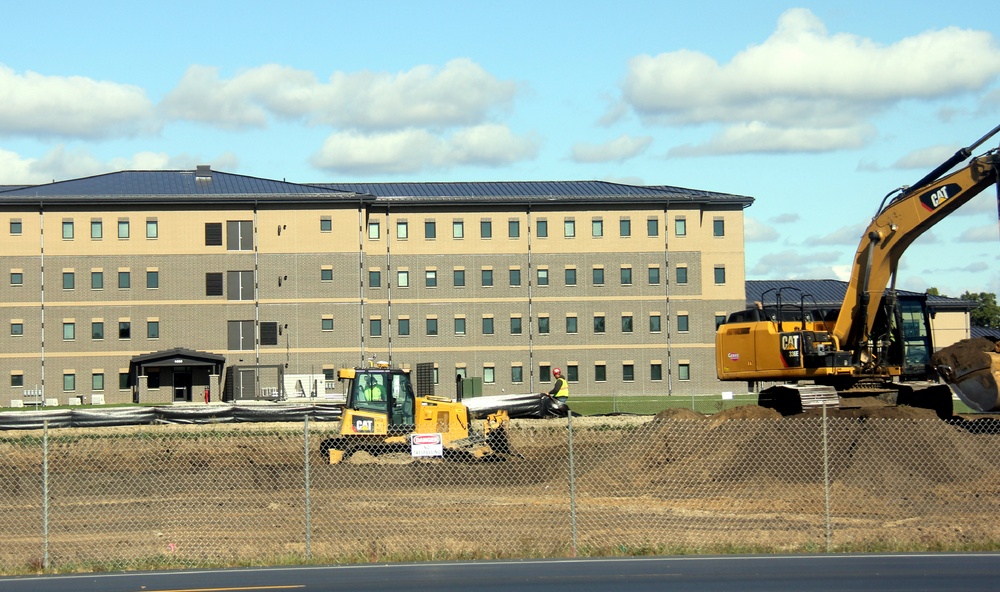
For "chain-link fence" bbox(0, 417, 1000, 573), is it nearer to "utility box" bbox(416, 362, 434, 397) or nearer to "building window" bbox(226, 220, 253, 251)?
"utility box" bbox(416, 362, 434, 397)

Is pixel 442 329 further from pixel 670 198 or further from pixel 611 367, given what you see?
pixel 670 198

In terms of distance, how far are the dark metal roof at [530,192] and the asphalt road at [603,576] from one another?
192 ft

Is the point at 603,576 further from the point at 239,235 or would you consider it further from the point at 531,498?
the point at 239,235

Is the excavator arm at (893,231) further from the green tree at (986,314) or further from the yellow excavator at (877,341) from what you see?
the green tree at (986,314)

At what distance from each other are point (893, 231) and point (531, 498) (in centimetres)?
1081

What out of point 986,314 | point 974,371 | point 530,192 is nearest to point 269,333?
point 530,192

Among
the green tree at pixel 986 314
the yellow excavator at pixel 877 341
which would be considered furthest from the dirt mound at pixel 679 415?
the green tree at pixel 986 314

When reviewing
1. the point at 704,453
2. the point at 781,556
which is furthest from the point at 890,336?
the point at 781,556

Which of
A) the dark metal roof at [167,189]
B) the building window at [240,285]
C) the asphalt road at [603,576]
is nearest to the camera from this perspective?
the asphalt road at [603,576]

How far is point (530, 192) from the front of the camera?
76.8 meters

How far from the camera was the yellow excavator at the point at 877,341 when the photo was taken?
85.8 feet

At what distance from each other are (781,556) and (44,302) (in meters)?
63.0

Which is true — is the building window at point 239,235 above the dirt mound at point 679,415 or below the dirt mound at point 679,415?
above

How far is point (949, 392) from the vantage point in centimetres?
2858
